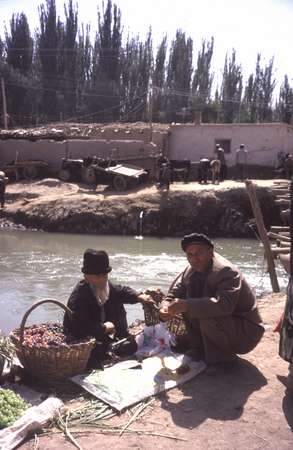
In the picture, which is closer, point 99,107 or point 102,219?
point 102,219

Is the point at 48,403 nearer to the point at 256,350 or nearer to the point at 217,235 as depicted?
the point at 256,350

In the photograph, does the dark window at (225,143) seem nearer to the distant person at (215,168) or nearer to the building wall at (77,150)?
the building wall at (77,150)

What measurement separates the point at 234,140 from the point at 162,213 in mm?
7649

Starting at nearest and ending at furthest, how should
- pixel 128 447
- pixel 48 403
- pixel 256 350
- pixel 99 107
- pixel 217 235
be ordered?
pixel 128 447, pixel 48 403, pixel 256 350, pixel 217 235, pixel 99 107

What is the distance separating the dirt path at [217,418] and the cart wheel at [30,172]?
63.2 ft

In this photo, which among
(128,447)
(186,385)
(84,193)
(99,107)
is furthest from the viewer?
(99,107)

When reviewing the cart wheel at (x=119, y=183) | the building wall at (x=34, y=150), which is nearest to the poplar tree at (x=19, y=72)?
the building wall at (x=34, y=150)

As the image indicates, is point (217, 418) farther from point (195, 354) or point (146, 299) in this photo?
point (146, 299)

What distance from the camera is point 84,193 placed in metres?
19.0

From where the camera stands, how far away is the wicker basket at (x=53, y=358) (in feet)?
11.8

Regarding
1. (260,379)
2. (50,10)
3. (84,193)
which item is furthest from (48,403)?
(50,10)

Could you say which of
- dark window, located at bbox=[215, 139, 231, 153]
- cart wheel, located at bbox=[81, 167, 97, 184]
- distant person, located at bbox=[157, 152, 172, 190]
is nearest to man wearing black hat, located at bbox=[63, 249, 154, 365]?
distant person, located at bbox=[157, 152, 172, 190]

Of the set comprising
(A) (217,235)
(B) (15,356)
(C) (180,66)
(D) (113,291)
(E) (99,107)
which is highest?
(C) (180,66)

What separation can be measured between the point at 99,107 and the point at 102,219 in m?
23.9
